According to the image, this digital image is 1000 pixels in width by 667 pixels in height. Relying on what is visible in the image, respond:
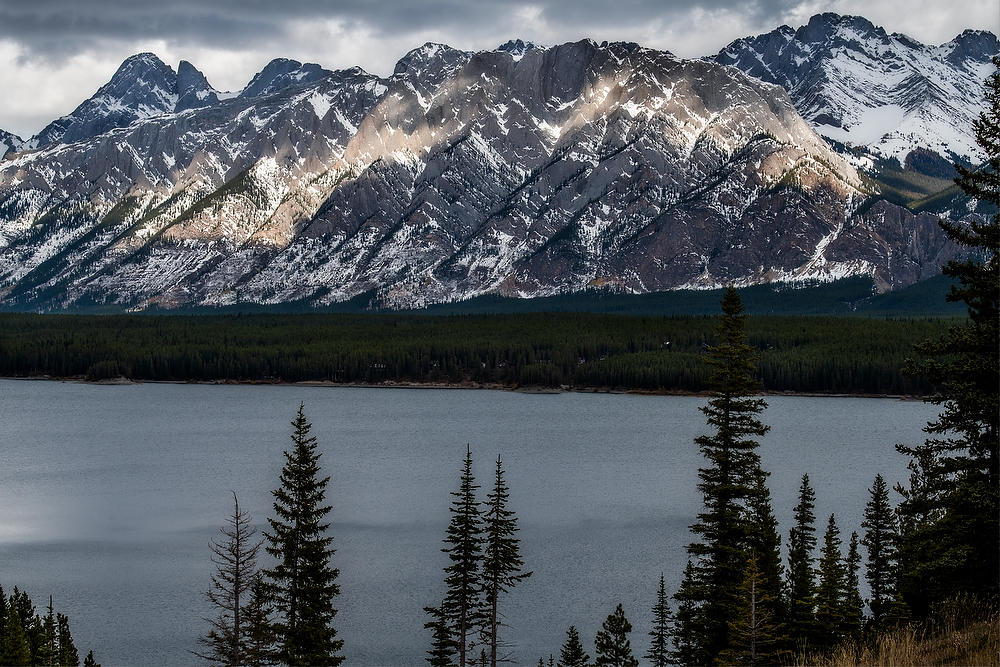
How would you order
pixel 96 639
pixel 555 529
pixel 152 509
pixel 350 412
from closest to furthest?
pixel 96 639 → pixel 555 529 → pixel 152 509 → pixel 350 412

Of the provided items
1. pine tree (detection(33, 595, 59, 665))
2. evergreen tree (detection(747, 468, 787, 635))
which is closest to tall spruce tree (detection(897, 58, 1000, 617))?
evergreen tree (detection(747, 468, 787, 635))

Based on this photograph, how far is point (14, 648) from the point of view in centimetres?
3947

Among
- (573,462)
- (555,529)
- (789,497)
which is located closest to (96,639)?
(555,529)

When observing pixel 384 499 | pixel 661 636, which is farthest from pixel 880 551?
pixel 384 499

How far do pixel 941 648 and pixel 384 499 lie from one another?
252 ft

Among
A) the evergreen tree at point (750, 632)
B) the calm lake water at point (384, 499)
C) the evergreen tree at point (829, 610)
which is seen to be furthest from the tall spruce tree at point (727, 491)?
the calm lake water at point (384, 499)

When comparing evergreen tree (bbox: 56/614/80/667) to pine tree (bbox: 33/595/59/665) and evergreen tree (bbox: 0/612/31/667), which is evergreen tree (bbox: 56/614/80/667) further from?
evergreen tree (bbox: 0/612/31/667)

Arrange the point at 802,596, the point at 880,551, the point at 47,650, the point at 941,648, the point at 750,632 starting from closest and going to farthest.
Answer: the point at 941,648
the point at 750,632
the point at 47,650
the point at 802,596
the point at 880,551

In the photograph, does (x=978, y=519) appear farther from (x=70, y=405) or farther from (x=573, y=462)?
(x=70, y=405)

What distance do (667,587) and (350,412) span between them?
120245 mm

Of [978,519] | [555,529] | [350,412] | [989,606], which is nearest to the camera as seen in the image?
[989,606]

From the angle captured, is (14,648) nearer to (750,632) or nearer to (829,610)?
(750,632)

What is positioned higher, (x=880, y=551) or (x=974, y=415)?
(x=974, y=415)

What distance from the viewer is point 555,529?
3329 inches
